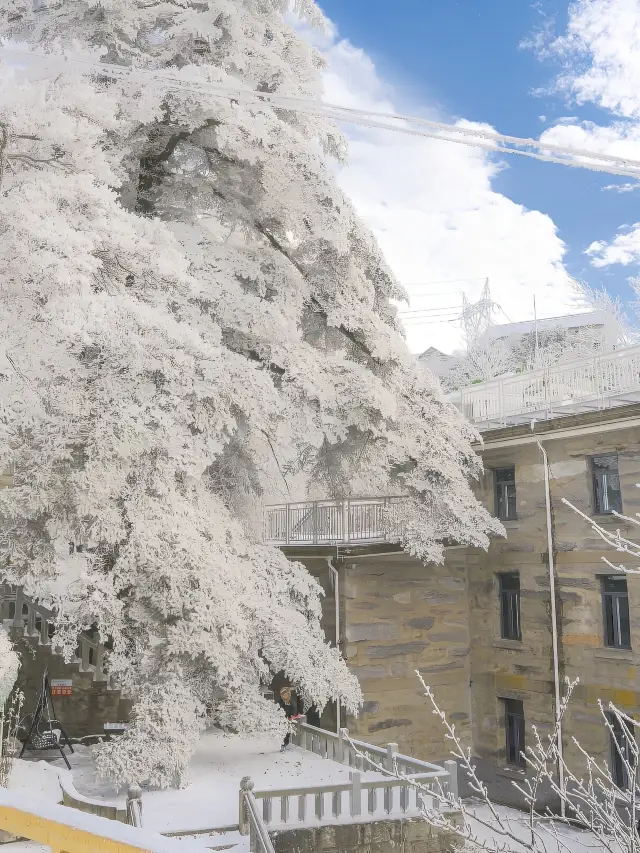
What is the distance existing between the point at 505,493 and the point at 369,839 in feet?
35.3

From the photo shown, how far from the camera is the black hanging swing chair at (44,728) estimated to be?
48.6ft

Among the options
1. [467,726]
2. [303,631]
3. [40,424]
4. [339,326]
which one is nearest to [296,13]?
[339,326]

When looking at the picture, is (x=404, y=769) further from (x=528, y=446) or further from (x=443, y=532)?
(x=528, y=446)

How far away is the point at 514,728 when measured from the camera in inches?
786

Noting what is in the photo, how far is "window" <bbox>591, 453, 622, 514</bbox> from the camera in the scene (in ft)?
59.6

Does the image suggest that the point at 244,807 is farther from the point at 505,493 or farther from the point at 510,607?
the point at 505,493

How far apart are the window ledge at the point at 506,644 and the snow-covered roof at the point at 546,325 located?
99.7 ft

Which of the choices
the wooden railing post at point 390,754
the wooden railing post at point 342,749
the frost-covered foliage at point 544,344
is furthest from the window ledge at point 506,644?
the frost-covered foliage at point 544,344

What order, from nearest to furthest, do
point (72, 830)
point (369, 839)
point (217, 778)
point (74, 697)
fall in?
point (72, 830) < point (369, 839) < point (217, 778) < point (74, 697)

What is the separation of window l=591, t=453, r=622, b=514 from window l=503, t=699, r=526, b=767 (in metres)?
5.73

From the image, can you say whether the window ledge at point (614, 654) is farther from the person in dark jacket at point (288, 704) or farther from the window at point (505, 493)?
the person in dark jacket at point (288, 704)

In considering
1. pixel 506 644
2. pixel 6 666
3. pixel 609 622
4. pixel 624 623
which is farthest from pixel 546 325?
pixel 6 666

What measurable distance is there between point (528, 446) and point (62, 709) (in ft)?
42.5

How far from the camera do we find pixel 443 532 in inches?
697
